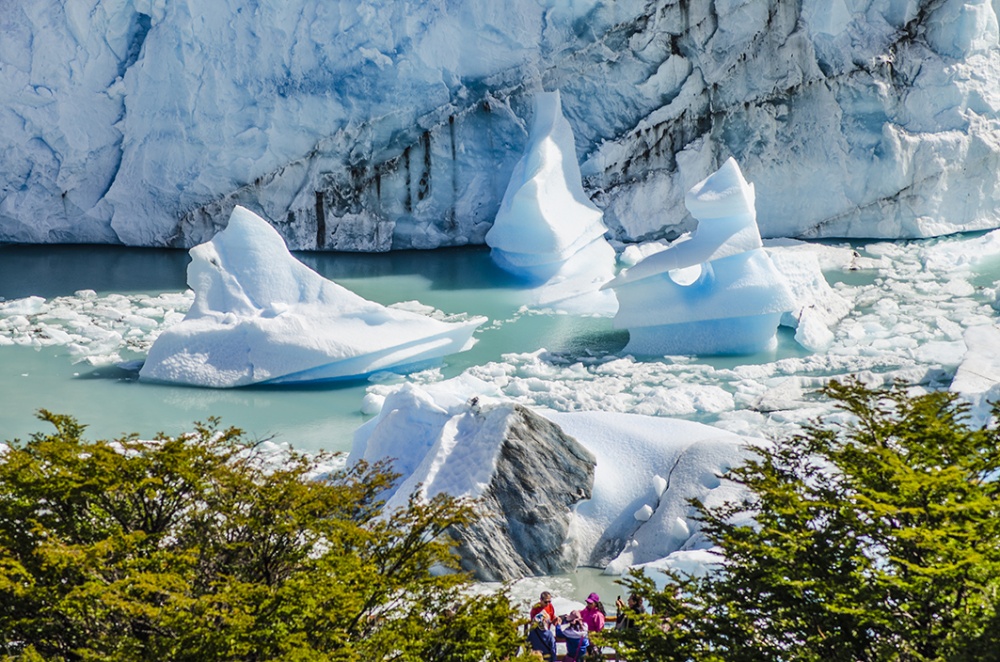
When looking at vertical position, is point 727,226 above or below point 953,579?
above

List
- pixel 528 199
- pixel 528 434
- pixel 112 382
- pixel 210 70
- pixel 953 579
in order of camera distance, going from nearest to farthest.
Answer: pixel 953 579 → pixel 528 434 → pixel 112 382 → pixel 528 199 → pixel 210 70

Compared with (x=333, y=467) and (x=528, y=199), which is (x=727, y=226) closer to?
(x=528, y=199)

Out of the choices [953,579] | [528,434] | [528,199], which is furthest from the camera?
[528,199]

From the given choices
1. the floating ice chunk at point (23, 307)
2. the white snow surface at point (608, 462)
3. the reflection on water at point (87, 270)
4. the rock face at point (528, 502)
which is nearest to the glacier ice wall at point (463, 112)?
the reflection on water at point (87, 270)

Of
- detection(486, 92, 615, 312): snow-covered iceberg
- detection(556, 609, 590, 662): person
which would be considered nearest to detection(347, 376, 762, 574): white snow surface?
detection(556, 609, 590, 662): person

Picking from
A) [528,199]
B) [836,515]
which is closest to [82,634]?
[836,515]

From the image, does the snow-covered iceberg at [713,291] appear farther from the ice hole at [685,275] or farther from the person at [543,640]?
the person at [543,640]
